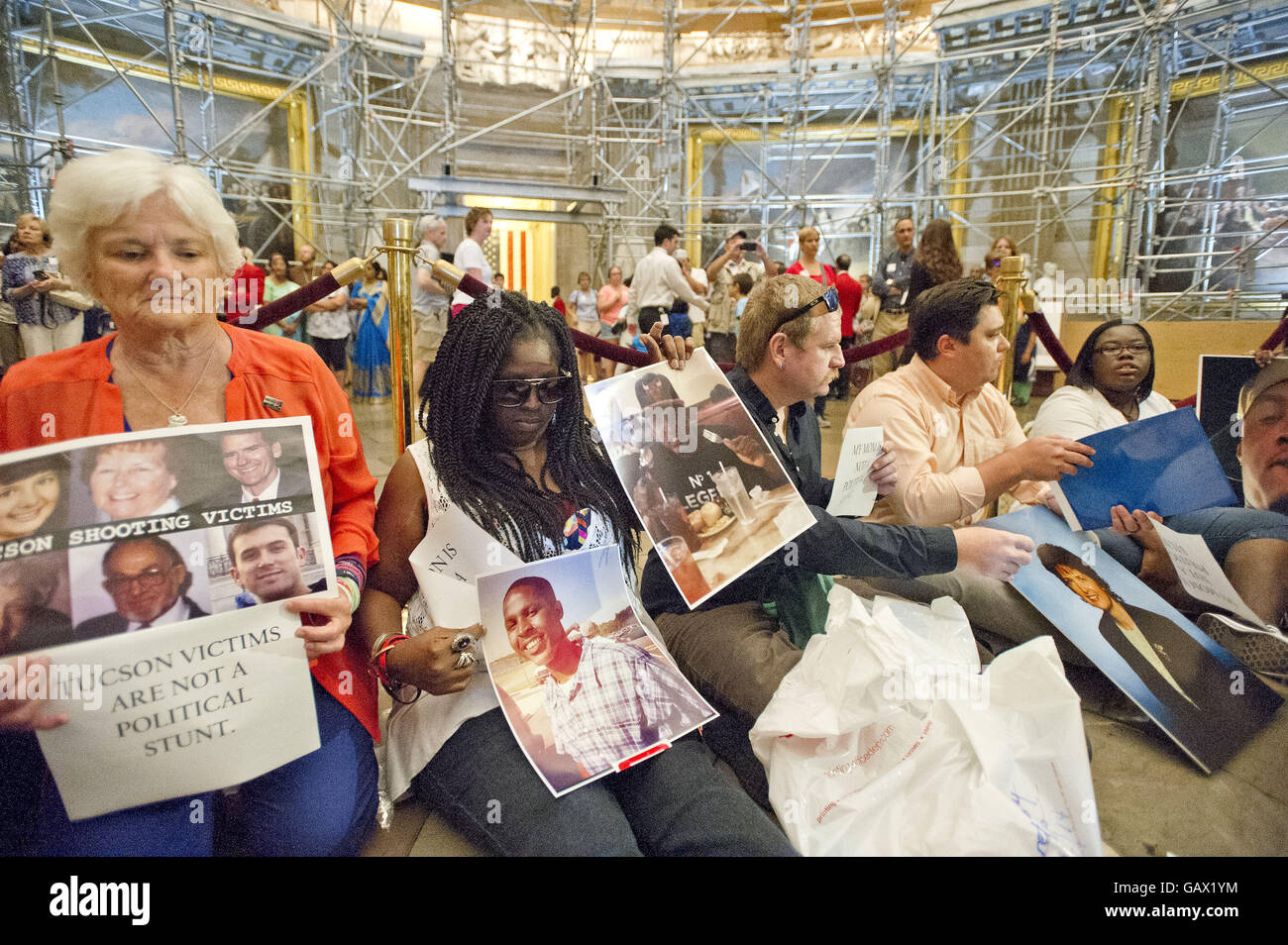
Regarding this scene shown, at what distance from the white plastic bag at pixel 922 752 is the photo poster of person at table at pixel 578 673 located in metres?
0.19

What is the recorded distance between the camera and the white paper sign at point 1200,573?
1938mm

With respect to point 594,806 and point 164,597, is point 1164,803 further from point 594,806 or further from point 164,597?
point 164,597

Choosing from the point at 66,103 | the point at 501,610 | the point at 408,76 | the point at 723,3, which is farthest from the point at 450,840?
the point at 723,3

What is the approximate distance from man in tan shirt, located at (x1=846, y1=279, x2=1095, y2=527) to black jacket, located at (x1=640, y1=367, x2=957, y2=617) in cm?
31

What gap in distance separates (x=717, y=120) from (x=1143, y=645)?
10.7 meters

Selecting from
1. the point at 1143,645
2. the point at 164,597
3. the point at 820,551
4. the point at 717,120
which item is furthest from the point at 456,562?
the point at 717,120

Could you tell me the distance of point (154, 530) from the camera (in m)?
0.99

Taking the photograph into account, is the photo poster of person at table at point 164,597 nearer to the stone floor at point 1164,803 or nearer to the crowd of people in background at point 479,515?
the crowd of people in background at point 479,515

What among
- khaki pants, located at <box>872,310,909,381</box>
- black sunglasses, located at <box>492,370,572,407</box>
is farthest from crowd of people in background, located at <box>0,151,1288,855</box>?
khaki pants, located at <box>872,310,909,381</box>

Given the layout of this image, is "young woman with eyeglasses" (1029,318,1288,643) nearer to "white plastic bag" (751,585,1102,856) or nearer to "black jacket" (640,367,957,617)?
"black jacket" (640,367,957,617)

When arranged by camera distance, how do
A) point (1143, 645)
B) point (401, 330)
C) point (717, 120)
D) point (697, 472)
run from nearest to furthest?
point (697, 472)
point (1143, 645)
point (401, 330)
point (717, 120)

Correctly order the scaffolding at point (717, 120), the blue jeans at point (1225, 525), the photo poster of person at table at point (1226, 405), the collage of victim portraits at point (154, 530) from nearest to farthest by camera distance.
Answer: the collage of victim portraits at point (154, 530) → the blue jeans at point (1225, 525) → the photo poster of person at table at point (1226, 405) → the scaffolding at point (717, 120)

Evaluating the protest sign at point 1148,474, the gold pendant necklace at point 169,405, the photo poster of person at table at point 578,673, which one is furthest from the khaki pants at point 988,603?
the gold pendant necklace at point 169,405
